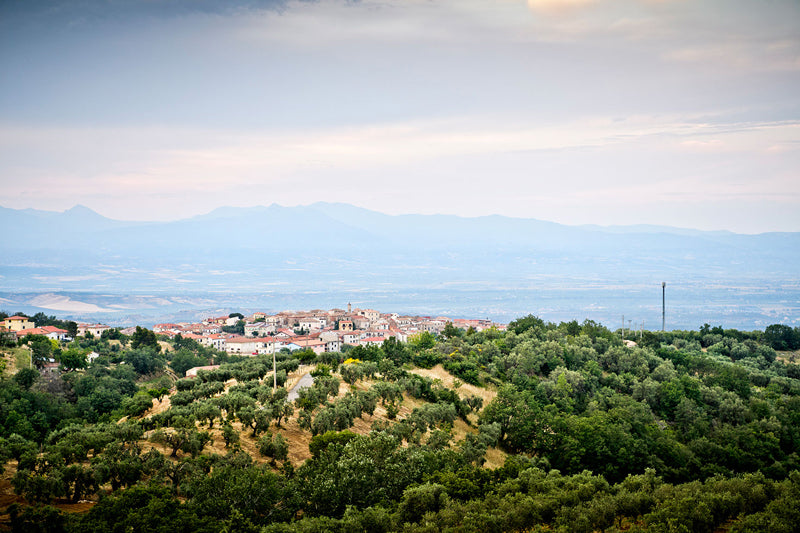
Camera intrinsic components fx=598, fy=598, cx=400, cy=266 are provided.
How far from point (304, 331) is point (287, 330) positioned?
3490 millimetres

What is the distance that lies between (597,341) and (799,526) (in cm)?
3839

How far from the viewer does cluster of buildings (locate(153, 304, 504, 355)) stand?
103688 mm

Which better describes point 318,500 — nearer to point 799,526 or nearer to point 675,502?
point 675,502

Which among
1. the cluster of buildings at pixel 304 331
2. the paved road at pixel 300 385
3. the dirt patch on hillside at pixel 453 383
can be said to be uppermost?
the paved road at pixel 300 385

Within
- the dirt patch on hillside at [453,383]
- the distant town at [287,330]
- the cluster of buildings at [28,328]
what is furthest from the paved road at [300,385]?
the cluster of buildings at [28,328]

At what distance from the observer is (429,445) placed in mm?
27516

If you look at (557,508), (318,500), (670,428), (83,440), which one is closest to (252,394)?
(83,440)

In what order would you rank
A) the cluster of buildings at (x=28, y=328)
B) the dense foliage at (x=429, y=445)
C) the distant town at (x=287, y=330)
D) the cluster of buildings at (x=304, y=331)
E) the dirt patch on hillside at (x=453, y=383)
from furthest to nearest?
the cluster of buildings at (x=304, y=331) → the distant town at (x=287, y=330) → the cluster of buildings at (x=28, y=328) → the dirt patch on hillside at (x=453, y=383) → the dense foliage at (x=429, y=445)

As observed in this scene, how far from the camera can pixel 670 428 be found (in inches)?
1518

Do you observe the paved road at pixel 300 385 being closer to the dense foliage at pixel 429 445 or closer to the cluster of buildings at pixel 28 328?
the dense foliage at pixel 429 445

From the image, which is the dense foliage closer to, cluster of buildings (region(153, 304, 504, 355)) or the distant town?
the distant town

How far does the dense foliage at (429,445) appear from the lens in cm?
1933

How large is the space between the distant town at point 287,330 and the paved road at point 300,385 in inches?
1817

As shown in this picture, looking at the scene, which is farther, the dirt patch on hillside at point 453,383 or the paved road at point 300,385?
the dirt patch on hillside at point 453,383
